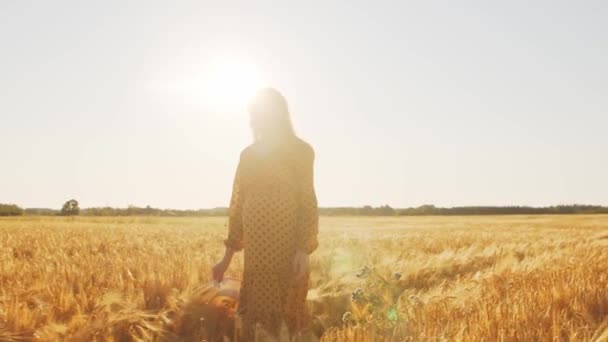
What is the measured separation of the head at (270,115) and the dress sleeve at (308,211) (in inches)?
9.6

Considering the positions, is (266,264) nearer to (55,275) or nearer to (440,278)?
(55,275)

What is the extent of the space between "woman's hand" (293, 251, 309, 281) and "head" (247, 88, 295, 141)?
0.83 m

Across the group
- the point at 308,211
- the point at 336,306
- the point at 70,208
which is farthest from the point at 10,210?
the point at 308,211

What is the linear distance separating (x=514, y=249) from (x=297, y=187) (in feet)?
22.1

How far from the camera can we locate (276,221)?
370 centimetres

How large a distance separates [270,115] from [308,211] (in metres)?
0.72

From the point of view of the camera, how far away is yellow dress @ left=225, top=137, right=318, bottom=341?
144 inches

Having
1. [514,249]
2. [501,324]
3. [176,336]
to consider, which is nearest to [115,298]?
[176,336]

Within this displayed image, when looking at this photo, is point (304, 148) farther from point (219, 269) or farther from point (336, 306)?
point (336, 306)

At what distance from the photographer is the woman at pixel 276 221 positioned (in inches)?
144

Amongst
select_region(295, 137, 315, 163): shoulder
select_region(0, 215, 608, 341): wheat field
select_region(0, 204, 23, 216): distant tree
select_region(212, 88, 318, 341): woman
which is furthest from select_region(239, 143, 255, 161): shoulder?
select_region(0, 204, 23, 216): distant tree

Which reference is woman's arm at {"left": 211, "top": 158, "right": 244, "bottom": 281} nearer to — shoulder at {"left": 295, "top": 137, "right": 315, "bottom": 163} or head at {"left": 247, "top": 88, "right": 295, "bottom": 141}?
head at {"left": 247, "top": 88, "right": 295, "bottom": 141}

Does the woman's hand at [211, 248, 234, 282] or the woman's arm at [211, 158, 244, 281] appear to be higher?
the woman's arm at [211, 158, 244, 281]

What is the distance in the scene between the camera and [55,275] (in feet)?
13.9
